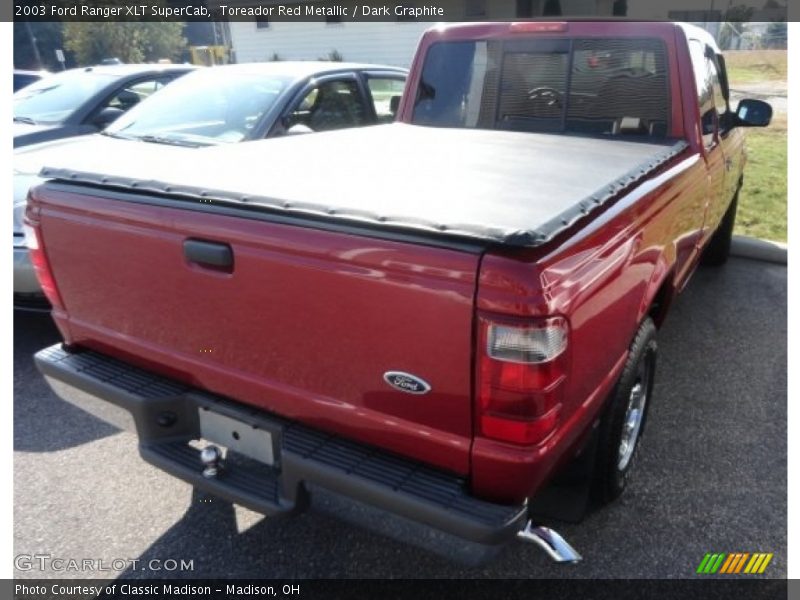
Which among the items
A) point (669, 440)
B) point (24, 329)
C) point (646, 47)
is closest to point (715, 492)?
point (669, 440)

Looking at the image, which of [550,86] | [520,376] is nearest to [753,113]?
[550,86]

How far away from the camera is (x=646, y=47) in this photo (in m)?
3.40

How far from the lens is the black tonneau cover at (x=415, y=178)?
1757 millimetres

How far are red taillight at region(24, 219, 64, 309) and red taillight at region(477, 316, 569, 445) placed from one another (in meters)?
1.92

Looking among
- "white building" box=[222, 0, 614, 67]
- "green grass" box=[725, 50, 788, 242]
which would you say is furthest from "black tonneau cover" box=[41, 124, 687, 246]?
"white building" box=[222, 0, 614, 67]

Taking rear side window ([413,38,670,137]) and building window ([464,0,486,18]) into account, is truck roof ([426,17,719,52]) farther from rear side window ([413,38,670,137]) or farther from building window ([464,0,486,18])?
building window ([464,0,486,18])

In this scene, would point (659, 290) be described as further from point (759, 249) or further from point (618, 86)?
point (759, 249)

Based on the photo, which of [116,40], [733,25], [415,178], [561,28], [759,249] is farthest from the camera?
[116,40]

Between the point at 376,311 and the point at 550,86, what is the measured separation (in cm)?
254

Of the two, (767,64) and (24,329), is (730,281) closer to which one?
(24,329)

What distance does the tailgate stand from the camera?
1671mm

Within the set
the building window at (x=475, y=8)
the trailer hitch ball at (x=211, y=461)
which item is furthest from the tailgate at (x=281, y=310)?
the building window at (x=475, y=8)

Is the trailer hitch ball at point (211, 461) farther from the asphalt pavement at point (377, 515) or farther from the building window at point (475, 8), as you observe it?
the building window at point (475, 8)

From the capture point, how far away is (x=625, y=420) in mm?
2465
